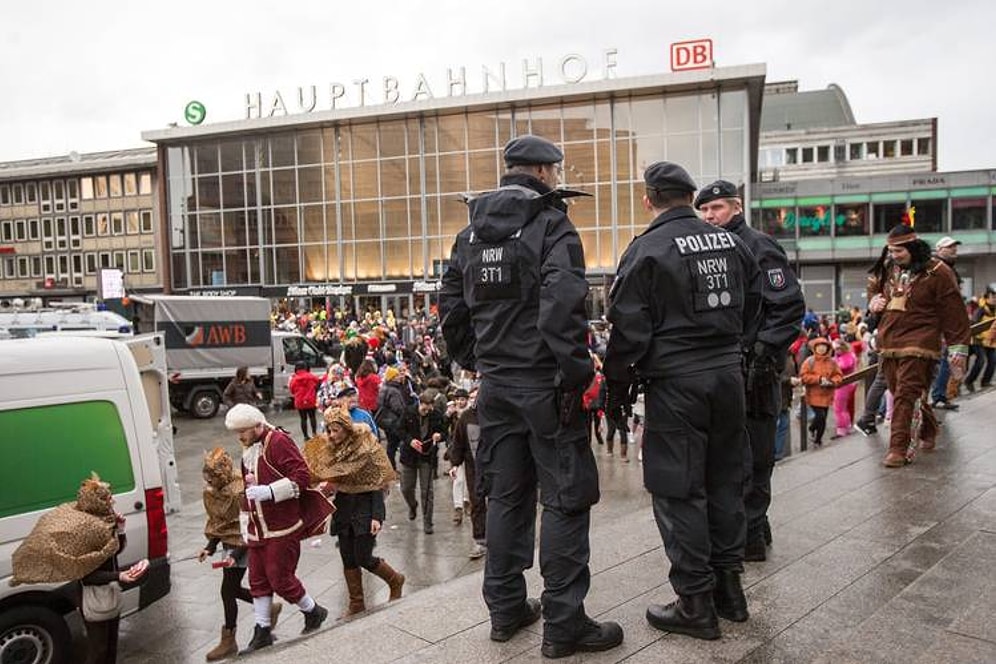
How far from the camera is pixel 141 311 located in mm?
20953

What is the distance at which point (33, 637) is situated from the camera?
491 cm

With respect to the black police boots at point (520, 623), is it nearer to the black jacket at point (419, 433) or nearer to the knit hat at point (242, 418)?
the knit hat at point (242, 418)

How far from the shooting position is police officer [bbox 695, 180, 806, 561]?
13.2 ft

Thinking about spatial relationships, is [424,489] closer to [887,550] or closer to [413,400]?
[413,400]

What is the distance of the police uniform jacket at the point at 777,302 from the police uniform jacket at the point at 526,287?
1.25 meters

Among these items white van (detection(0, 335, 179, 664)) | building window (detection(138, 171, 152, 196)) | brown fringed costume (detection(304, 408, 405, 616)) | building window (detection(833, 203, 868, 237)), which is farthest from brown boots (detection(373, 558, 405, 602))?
building window (detection(138, 171, 152, 196))

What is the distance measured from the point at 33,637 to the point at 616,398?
4161mm

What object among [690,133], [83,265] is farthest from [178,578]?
[83,265]

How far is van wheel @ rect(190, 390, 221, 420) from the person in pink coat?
14.9 m

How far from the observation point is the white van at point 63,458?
4922 mm

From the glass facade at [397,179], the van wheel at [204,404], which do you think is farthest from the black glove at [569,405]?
the glass facade at [397,179]

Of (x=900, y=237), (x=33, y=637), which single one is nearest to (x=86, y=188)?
(x=33, y=637)

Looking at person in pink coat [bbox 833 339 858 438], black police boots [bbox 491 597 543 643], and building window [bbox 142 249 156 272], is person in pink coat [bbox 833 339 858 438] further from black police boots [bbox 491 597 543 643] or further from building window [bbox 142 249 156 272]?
building window [bbox 142 249 156 272]

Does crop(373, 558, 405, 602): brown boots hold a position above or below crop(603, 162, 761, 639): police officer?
below
